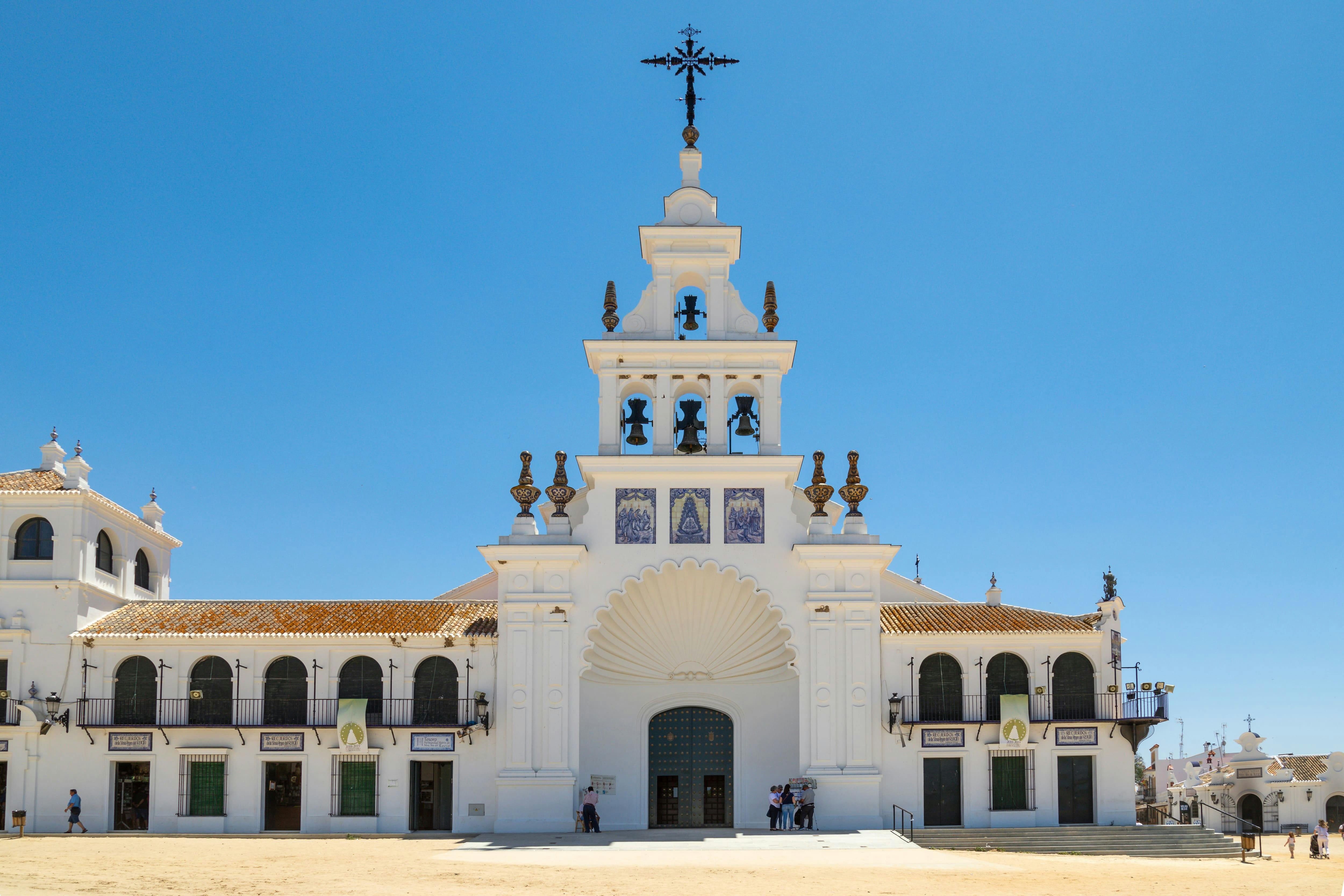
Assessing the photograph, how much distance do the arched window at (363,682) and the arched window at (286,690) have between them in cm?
94

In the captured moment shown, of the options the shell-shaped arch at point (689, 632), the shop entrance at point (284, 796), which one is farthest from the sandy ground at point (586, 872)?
the shell-shaped arch at point (689, 632)

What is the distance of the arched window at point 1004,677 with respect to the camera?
34062mm

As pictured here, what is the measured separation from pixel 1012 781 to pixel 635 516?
11.5 metres

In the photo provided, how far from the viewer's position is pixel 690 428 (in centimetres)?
3397

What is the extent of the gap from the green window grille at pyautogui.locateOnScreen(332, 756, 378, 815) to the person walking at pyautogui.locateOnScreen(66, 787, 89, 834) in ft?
19.4

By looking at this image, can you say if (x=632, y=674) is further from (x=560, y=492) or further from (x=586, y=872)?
(x=586, y=872)

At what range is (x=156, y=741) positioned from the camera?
33312 mm

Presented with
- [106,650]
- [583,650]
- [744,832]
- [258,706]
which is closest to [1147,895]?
[744,832]

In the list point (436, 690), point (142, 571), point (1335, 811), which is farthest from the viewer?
point (1335, 811)

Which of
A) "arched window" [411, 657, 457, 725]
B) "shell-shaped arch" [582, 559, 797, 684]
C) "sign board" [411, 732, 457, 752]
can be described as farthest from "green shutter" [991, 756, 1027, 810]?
"arched window" [411, 657, 457, 725]

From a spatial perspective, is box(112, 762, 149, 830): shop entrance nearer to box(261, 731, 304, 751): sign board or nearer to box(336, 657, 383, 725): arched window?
box(261, 731, 304, 751): sign board

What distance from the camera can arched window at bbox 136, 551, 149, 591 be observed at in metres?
37.8

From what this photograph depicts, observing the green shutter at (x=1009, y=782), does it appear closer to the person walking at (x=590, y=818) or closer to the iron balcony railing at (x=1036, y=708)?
the iron balcony railing at (x=1036, y=708)

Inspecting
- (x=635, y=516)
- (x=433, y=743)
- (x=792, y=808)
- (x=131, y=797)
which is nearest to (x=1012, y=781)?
(x=792, y=808)
